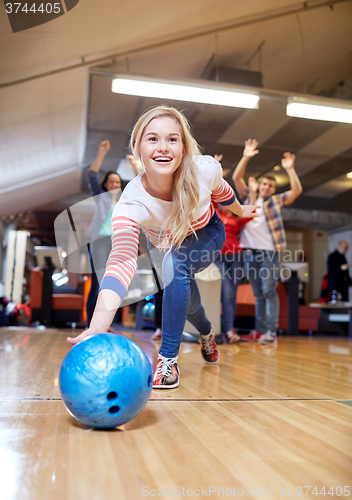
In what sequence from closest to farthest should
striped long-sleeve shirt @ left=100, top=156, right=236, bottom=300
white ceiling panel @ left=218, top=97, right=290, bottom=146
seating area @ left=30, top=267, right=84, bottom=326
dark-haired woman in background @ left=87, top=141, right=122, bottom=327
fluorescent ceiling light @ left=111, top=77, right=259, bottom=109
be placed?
striped long-sleeve shirt @ left=100, top=156, right=236, bottom=300 → dark-haired woman in background @ left=87, top=141, right=122, bottom=327 → fluorescent ceiling light @ left=111, top=77, right=259, bottom=109 → seating area @ left=30, top=267, right=84, bottom=326 → white ceiling panel @ left=218, top=97, right=290, bottom=146

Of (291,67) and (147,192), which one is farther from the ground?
(291,67)

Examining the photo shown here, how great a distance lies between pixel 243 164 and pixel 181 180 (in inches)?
65.9

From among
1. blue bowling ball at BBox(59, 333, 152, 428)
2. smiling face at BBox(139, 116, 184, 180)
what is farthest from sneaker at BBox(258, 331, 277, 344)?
blue bowling ball at BBox(59, 333, 152, 428)

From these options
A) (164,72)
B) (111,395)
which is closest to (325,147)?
(164,72)

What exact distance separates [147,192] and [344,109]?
4.32 m

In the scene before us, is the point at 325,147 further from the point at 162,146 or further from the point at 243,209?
the point at 162,146

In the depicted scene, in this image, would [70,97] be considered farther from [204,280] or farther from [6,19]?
[204,280]

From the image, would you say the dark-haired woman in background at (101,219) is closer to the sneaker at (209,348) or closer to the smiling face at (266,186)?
the sneaker at (209,348)

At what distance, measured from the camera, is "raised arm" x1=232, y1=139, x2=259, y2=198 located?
8.64 feet

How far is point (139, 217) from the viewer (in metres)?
1.24

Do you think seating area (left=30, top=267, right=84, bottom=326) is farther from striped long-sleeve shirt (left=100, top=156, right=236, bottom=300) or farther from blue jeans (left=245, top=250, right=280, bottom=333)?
striped long-sleeve shirt (left=100, top=156, right=236, bottom=300)

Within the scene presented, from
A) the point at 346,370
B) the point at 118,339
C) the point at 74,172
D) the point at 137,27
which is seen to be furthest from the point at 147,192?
the point at 74,172

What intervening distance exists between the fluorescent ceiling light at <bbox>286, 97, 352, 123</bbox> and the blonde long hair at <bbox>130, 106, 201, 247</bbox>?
380cm

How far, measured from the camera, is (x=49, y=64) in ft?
14.3
